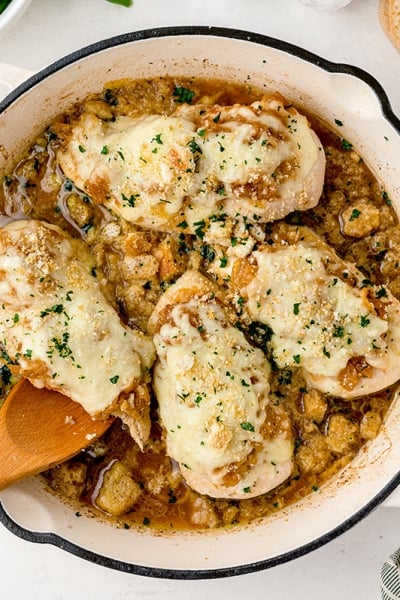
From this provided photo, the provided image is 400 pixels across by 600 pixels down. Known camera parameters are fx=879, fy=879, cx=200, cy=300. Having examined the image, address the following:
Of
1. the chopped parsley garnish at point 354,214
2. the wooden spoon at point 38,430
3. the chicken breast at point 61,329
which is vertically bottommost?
the wooden spoon at point 38,430

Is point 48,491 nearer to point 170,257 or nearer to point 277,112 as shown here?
point 170,257

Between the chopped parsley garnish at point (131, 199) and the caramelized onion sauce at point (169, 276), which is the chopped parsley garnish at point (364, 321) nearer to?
the caramelized onion sauce at point (169, 276)

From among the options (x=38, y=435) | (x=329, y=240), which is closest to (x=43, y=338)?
(x=38, y=435)

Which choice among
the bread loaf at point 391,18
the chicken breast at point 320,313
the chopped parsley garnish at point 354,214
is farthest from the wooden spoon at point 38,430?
the bread loaf at point 391,18

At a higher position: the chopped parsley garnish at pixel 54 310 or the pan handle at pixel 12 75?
the pan handle at pixel 12 75

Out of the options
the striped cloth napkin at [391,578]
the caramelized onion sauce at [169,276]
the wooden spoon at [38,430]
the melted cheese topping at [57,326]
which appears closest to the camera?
the melted cheese topping at [57,326]

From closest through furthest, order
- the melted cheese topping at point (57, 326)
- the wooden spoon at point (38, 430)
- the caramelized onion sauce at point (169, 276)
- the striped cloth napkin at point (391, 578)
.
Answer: the melted cheese topping at point (57, 326) → the wooden spoon at point (38, 430) → the caramelized onion sauce at point (169, 276) → the striped cloth napkin at point (391, 578)

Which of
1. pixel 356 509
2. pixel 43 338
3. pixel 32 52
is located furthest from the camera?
pixel 32 52
